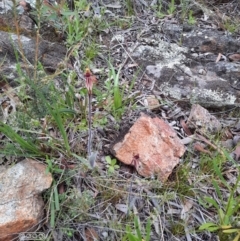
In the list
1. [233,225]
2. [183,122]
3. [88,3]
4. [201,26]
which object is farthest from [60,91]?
[201,26]

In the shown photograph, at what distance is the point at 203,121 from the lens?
2.10m

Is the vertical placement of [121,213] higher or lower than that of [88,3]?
lower

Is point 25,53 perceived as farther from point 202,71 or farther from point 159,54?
point 202,71

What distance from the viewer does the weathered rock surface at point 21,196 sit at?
156 centimetres

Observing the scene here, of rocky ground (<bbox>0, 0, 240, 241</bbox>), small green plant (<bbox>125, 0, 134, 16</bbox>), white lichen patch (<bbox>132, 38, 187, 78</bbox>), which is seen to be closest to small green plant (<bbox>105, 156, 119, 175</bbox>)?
rocky ground (<bbox>0, 0, 240, 241</bbox>)

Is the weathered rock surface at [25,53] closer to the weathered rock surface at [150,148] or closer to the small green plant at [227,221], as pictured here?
the weathered rock surface at [150,148]

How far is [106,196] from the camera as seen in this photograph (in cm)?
174

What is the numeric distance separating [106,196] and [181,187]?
370mm

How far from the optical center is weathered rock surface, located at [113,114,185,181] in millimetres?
1829

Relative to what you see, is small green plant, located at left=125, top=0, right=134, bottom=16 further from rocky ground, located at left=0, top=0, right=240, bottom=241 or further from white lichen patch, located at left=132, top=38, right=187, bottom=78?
white lichen patch, located at left=132, top=38, right=187, bottom=78

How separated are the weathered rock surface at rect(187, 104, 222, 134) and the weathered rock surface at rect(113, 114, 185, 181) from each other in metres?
0.20

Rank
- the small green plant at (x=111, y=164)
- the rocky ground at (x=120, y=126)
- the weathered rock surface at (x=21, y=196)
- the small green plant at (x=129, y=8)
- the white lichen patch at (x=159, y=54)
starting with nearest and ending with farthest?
the weathered rock surface at (x=21, y=196), the rocky ground at (x=120, y=126), the small green plant at (x=111, y=164), the white lichen patch at (x=159, y=54), the small green plant at (x=129, y=8)

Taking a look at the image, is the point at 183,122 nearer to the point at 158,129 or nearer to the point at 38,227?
the point at 158,129

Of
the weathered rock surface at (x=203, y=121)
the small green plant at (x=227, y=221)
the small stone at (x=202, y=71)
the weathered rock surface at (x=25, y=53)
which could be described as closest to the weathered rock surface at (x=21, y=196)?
the weathered rock surface at (x=25, y=53)
